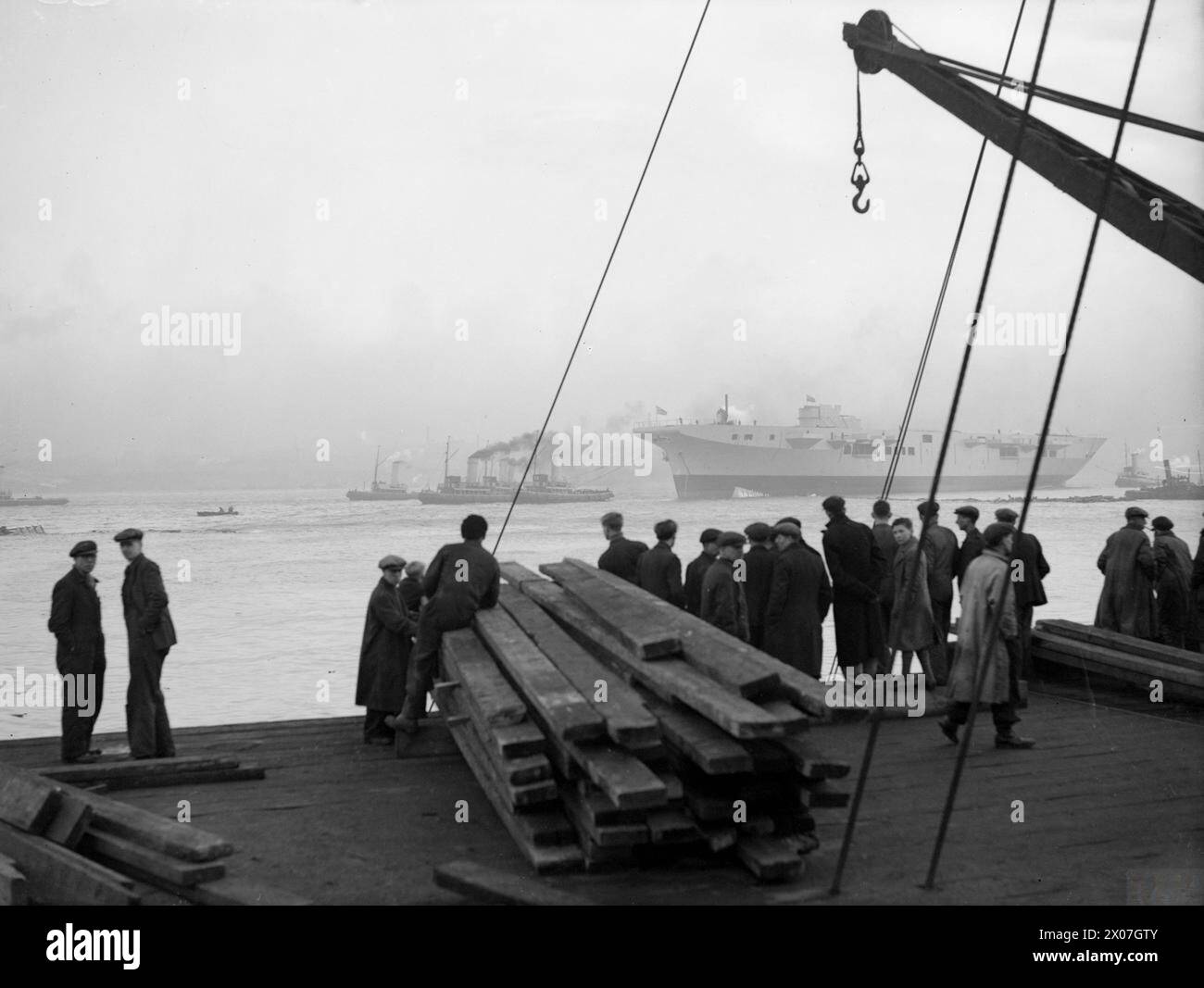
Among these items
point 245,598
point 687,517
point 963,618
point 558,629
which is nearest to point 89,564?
point 558,629

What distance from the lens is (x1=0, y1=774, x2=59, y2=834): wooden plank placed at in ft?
16.8

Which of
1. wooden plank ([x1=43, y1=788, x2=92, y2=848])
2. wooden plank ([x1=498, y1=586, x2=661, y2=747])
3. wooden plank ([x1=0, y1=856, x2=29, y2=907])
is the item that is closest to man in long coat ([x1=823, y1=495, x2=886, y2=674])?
wooden plank ([x1=498, y1=586, x2=661, y2=747])

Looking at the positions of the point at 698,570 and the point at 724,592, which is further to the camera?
the point at 698,570

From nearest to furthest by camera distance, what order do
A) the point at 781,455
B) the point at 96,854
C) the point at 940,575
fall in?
the point at 96,854
the point at 940,575
the point at 781,455

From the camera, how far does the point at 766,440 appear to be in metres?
104

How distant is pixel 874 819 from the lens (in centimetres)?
582

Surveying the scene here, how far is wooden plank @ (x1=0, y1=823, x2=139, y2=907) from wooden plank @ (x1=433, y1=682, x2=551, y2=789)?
1677 mm

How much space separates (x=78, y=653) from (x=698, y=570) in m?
4.96

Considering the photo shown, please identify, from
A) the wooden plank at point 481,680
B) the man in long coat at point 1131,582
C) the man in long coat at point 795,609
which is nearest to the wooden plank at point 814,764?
the wooden plank at point 481,680

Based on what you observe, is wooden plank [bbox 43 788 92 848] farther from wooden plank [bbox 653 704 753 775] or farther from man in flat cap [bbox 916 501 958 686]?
man in flat cap [bbox 916 501 958 686]

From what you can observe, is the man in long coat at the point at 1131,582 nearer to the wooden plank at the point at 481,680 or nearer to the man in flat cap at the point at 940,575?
the man in flat cap at the point at 940,575

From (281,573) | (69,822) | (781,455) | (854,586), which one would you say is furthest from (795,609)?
(781,455)

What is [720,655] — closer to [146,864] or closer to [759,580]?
[146,864]
